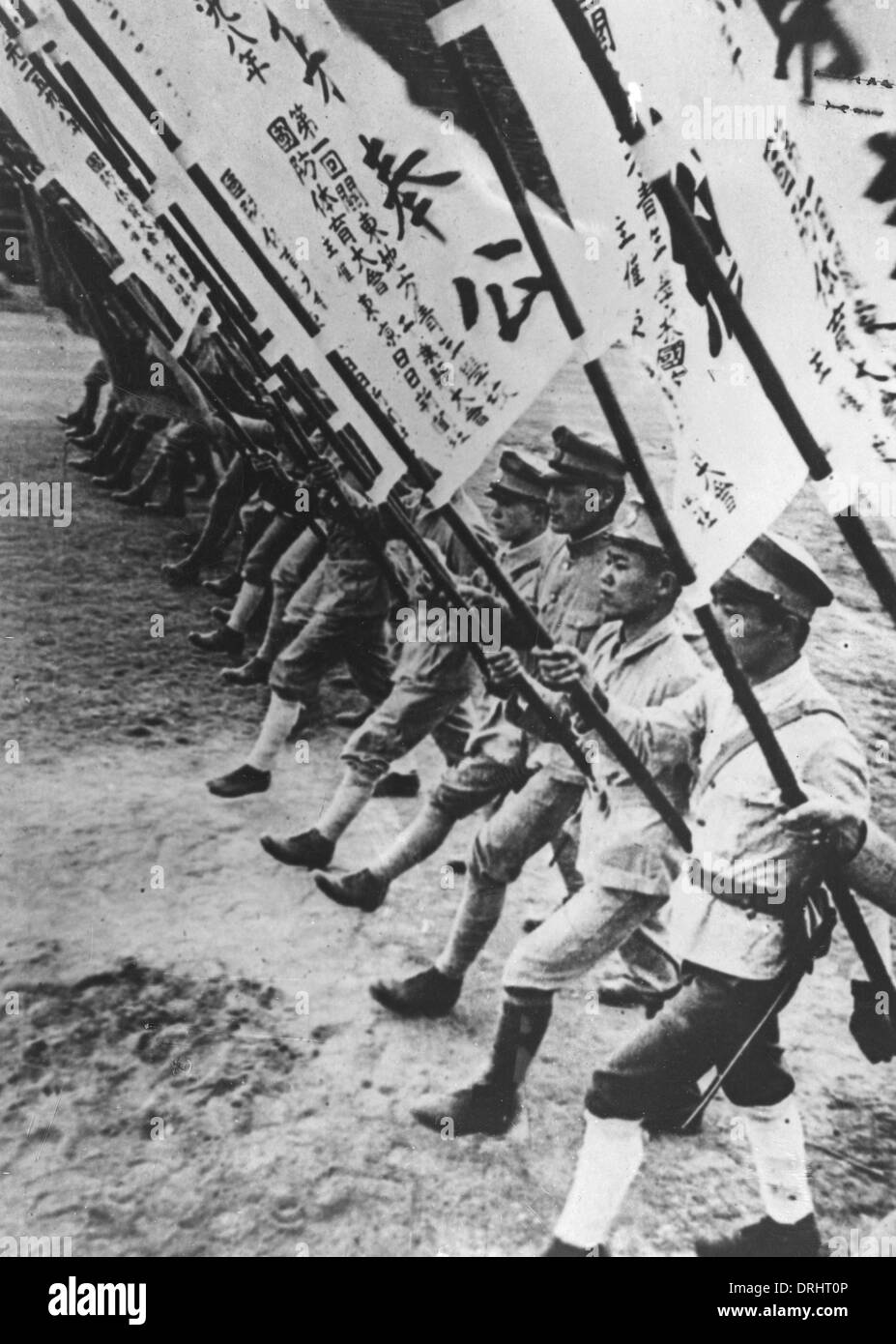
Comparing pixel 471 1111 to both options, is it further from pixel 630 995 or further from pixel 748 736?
pixel 748 736

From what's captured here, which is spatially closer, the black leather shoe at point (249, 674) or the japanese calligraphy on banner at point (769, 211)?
the japanese calligraphy on banner at point (769, 211)

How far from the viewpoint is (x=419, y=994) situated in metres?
2.93

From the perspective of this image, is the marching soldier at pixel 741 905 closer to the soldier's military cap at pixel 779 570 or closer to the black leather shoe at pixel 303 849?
the soldier's military cap at pixel 779 570

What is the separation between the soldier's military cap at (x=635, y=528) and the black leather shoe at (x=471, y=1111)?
4.95ft

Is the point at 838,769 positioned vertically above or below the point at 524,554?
below

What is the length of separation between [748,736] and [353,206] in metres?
1.75

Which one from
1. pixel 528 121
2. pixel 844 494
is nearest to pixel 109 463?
pixel 528 121

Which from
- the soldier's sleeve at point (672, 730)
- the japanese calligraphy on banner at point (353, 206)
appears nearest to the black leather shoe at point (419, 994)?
the soldier's sleeve at point (672, 730)

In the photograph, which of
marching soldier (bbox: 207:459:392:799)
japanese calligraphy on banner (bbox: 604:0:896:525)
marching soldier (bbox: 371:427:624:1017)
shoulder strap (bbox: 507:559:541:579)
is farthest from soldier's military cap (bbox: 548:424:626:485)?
marching soldier (bbox: 207:459:392:799)

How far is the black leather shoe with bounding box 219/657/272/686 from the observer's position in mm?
2994

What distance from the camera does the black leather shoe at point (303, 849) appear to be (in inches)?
117

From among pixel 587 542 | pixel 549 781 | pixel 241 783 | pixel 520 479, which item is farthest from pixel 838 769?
pixel 241 783

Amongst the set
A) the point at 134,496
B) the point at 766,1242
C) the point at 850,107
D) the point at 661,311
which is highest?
the point at 850,107

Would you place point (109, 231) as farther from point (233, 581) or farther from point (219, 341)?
point (233, 581)
